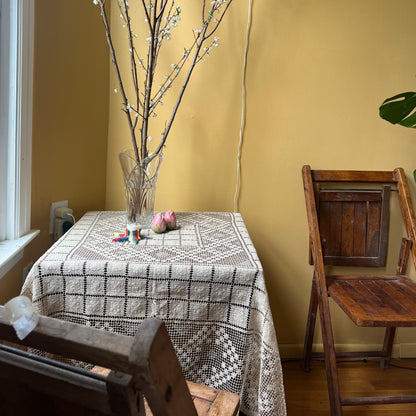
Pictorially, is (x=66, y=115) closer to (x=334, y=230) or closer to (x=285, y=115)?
(x=285, y=115)

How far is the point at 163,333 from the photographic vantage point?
34cm

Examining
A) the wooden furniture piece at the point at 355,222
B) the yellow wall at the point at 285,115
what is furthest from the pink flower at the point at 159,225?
the wooden furniture piece at the point at 355,222

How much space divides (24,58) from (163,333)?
110cm

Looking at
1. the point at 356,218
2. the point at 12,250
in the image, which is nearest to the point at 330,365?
the point at 356,218

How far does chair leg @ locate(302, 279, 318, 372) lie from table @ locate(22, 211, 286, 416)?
796 millimetres

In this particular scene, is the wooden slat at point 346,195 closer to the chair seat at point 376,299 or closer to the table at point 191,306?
the chair seat at point 376,299

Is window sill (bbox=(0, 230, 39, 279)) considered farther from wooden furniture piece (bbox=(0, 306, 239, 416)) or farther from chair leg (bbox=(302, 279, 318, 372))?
chair leg (bbox=(302, 279, 318, 372))

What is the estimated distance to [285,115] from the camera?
1688 millimetres

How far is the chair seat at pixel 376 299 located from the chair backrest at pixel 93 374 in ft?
3.26

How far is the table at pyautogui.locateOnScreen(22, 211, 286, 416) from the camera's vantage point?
90cm

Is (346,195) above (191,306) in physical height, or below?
above

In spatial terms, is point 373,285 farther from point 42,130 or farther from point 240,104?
point 42,130

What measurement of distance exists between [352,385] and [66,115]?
5.06 ft

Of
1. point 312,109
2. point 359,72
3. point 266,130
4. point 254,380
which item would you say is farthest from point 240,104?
point 254,380
